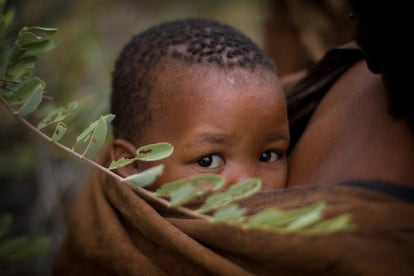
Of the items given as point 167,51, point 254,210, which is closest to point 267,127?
point 167,51

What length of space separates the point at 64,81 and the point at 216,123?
1626mm

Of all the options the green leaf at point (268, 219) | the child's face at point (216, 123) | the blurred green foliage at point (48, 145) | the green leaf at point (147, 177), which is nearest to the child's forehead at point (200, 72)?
the child's face at point (216, 123)

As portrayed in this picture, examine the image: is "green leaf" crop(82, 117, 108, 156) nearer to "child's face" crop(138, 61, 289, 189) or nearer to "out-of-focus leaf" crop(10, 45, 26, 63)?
"out-of-focus leaf" crop(10, 45, 26, 63)

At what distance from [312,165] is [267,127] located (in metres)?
0.24

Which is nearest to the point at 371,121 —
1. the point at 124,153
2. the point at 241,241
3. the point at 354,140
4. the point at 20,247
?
the point at 354,140

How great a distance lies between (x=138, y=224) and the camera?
52.8 inches

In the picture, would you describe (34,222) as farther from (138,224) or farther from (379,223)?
(379,223)

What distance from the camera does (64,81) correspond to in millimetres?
2930

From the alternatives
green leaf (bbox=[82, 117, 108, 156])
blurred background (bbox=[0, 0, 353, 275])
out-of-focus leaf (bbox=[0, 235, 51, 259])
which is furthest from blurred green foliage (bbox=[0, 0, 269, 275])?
green leaf (bbox=[82, 117, 108, 156])

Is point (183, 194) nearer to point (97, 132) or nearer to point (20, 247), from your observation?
point (97, 132)

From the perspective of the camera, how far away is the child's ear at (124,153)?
1.64 m

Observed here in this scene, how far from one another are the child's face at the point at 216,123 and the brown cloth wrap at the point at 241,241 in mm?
211

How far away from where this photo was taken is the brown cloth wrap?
0.98 meters

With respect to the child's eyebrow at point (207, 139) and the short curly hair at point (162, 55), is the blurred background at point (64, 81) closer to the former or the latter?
the short curly hair at point (162, 55)
